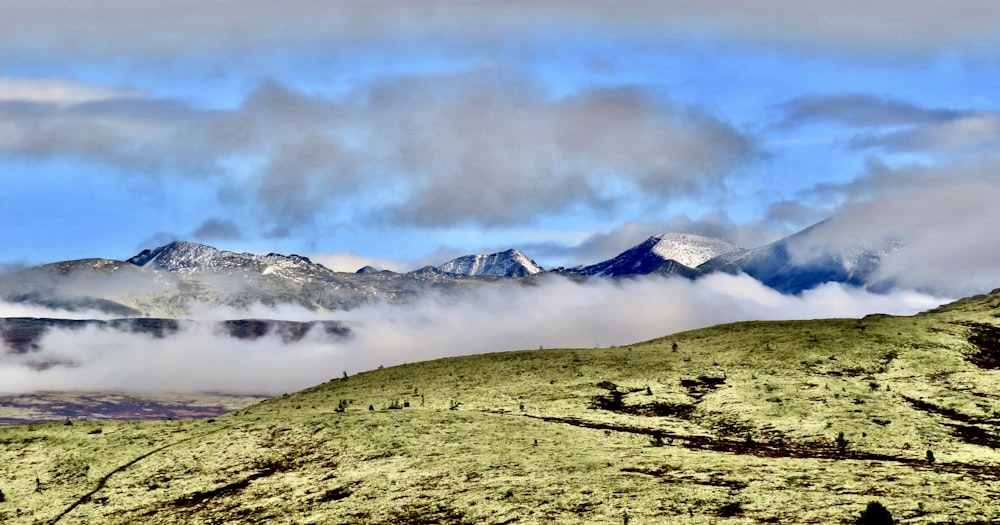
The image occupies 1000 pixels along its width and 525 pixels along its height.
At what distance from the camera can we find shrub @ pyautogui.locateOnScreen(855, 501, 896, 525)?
33844mm

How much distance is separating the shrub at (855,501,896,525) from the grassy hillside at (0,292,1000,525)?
4.14 ft

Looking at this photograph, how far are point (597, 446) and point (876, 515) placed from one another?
72.7 ft

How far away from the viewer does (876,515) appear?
3406cm

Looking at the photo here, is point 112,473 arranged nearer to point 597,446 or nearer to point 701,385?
point 597,446

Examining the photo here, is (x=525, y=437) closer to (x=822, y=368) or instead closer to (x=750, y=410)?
(x=750, y=410)

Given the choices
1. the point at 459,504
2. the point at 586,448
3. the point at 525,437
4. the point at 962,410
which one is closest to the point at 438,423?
the point at 525,437

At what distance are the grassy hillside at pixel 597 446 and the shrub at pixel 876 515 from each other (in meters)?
1.26

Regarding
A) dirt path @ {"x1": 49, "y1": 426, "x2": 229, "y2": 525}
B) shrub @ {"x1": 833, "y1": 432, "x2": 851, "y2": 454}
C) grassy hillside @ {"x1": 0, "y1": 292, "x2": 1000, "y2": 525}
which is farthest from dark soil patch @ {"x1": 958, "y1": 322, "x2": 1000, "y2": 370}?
dirt path @ {"x1": 49, "y1": 426, "x2": 229, "y2": 525}

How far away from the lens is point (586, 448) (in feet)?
177

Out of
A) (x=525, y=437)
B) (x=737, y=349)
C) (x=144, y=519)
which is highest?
(x=737, y=349)

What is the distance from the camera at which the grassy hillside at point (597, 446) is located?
41.4 m

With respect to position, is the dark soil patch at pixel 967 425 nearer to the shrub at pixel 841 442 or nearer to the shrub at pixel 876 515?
the shrub at pixel 841 442

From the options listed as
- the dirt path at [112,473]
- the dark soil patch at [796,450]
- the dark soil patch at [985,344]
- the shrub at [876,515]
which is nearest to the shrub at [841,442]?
the dark soil patch at [796,450]

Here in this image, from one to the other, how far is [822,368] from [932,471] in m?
32.0
